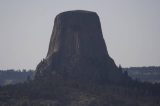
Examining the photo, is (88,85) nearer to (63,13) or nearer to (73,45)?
(73,45)

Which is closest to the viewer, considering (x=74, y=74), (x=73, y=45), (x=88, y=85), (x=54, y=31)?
(x=88, y=85)

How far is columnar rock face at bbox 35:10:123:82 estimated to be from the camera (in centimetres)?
14075

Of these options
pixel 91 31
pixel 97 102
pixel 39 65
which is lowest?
pixel 97 102

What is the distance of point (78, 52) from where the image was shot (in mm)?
149125

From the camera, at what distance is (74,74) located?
455 feet

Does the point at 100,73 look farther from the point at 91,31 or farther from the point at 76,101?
the point at 76,101

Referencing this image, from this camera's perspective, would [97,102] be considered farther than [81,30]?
No

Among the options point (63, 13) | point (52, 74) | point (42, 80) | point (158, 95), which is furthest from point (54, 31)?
point (158, 95)

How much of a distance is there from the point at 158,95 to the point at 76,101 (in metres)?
30.2

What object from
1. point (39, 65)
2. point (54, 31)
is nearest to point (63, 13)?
point (54, 31)

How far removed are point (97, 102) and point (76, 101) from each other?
278 inches

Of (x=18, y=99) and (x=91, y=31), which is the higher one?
(x=91, y=31)

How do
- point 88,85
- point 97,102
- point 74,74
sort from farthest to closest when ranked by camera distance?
point 74,74
point 88,85
point 97,102

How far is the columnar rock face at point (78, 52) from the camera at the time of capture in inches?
5541
